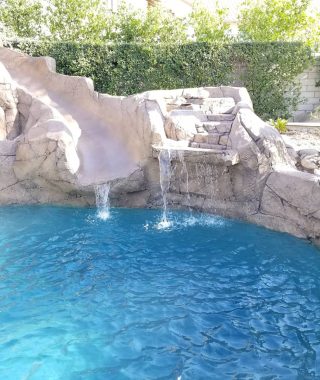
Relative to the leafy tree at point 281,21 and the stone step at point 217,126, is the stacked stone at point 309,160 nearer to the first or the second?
the stone step at point 217,126

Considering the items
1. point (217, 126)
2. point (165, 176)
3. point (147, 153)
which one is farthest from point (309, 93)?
point (165, 176)

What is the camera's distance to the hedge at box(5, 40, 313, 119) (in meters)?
12.7

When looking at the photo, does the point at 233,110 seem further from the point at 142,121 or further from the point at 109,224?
the point at 109,224

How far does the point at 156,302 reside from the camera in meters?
4.85

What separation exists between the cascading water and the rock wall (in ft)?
0.27

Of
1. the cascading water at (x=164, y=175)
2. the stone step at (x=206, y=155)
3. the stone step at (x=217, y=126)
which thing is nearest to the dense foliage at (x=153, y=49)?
the stone step at (x=217, y=126)

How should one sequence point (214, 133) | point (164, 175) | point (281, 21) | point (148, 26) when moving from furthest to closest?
point (281, 21), point (148, 26), point (214, 133), point (164, 175)

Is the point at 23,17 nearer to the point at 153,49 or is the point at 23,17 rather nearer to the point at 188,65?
the point at 153,49

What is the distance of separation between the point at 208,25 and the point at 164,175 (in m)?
9.03

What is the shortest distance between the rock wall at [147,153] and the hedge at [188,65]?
116 inches

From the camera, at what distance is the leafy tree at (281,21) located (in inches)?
613

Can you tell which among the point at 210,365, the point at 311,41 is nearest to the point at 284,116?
the point at 311,41

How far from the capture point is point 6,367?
379 cm

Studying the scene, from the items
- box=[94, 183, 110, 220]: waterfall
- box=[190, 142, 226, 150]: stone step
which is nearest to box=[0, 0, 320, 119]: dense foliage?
box=[190, 142, 226, 150]: stone step
